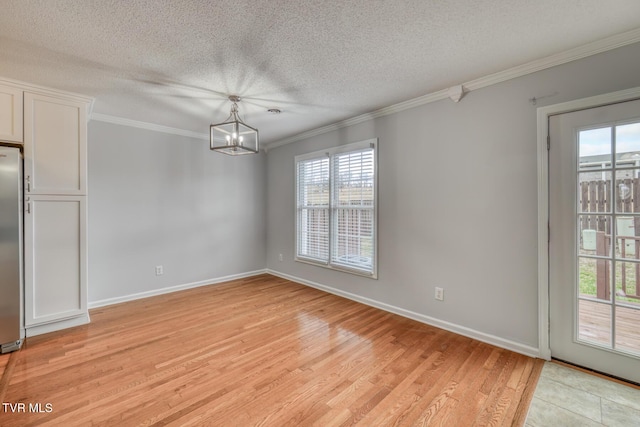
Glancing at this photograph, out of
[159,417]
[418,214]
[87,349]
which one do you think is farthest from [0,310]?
[418,214]

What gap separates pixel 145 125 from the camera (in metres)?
3.86

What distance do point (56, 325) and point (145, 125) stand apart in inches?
103

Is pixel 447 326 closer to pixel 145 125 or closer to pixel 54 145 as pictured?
pixel 54 145

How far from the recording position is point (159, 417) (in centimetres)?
165

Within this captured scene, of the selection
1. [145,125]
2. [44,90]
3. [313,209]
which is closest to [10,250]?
[44,90]

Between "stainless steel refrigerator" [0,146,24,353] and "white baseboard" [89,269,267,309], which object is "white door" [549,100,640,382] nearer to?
"white baseboard" [89,269,267,309]

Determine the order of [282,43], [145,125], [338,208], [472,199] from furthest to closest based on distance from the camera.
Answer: [338,208] → [145,125] → [472,199] → [282,43]

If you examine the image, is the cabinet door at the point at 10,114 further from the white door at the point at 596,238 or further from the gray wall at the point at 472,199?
the white door at the point at 596,238

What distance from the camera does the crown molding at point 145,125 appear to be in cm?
353

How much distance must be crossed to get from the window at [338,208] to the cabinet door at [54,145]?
9.15ft

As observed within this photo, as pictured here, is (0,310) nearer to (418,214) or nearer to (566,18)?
(418,214)

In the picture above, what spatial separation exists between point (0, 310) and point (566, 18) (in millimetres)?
4895

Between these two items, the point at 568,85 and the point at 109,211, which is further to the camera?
the point at 109,211

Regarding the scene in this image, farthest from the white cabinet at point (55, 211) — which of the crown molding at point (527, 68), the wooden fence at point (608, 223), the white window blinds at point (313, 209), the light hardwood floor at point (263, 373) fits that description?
the wooden fence at point (608, 223)
